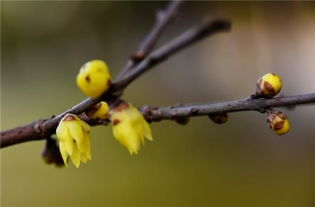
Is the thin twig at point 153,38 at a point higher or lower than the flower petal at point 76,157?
higher

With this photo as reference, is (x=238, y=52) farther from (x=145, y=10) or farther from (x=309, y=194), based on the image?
(x=309, y=194)

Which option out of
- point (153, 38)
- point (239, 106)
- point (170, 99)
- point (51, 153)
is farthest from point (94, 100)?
point (170, 99)

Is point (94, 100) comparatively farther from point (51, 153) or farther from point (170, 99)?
point (170, 99)

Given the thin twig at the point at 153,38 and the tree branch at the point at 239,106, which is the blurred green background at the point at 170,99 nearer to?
the thin twig at the point at 153,38

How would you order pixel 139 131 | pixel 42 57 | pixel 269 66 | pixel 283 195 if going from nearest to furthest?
pixel 139 131 < pixel 283 195 < pixel 269 66 < pixel 42 57

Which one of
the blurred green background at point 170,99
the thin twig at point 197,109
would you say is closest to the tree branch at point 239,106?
the thin twig at point 197,109

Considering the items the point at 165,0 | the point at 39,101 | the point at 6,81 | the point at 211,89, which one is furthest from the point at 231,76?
the point at 6,81
